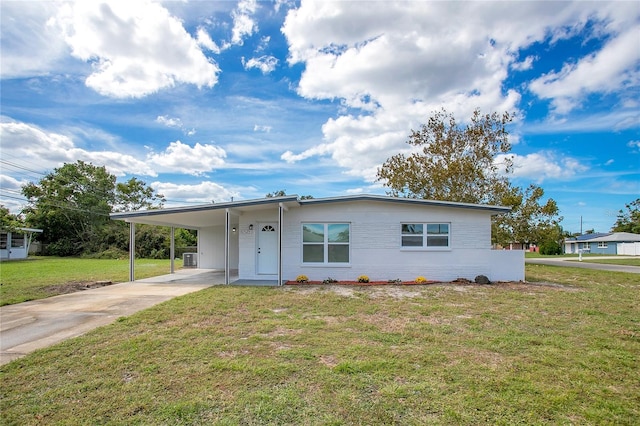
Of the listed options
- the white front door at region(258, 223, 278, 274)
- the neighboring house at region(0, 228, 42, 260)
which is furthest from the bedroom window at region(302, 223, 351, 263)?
the neighboring house at region(0, 228, 42, 260)

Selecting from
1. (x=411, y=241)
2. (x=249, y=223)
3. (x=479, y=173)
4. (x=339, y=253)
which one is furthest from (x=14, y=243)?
(x=479, y=173)

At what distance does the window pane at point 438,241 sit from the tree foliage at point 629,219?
54499mm

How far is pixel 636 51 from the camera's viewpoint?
11469 millimetres

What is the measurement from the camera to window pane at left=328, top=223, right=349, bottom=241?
12.6m

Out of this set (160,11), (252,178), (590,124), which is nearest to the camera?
(160,11)

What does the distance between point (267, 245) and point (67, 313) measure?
22.2 ft

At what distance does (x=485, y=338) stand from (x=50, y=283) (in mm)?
13435

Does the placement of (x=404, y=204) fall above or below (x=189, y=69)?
below

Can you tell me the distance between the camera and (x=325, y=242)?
1261 centimetres

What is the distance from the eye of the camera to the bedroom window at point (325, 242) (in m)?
12.6

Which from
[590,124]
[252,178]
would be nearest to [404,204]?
[590,124]

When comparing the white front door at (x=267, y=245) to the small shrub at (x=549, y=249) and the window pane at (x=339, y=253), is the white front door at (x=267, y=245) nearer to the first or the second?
the window pane at (x=339, y=253)

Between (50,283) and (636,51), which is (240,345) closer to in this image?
(50,283)

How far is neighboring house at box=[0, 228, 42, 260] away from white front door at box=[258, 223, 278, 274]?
24636 millimetres
